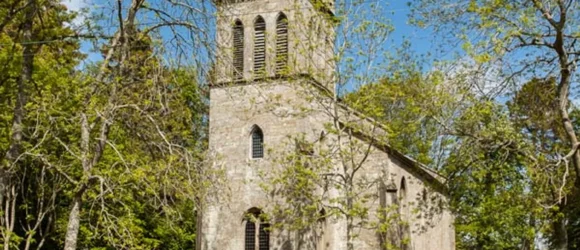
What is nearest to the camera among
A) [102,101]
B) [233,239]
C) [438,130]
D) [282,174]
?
[102,101]

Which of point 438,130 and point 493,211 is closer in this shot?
point 438,130

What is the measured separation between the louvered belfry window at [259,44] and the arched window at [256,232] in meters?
5.10

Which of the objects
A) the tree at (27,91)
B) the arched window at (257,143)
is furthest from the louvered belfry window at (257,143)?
the tree at (27,91)

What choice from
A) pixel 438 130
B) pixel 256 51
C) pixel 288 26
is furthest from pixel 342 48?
pixel 438 130

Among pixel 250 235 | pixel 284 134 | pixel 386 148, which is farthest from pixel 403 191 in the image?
pixel 250 235

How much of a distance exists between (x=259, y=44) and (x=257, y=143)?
11.8ft

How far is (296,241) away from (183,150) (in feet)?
30.6

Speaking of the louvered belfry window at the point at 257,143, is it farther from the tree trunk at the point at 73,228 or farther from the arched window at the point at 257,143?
the tree trunk at the point at 73,228

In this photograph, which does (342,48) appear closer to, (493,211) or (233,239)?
(233,239)

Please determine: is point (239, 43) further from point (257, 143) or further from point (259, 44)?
point (257, 143)

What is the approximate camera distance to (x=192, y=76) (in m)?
11.9

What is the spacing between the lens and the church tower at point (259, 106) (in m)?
21.0

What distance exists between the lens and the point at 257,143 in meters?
22.2

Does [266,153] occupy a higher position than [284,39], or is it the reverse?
[284,39]
